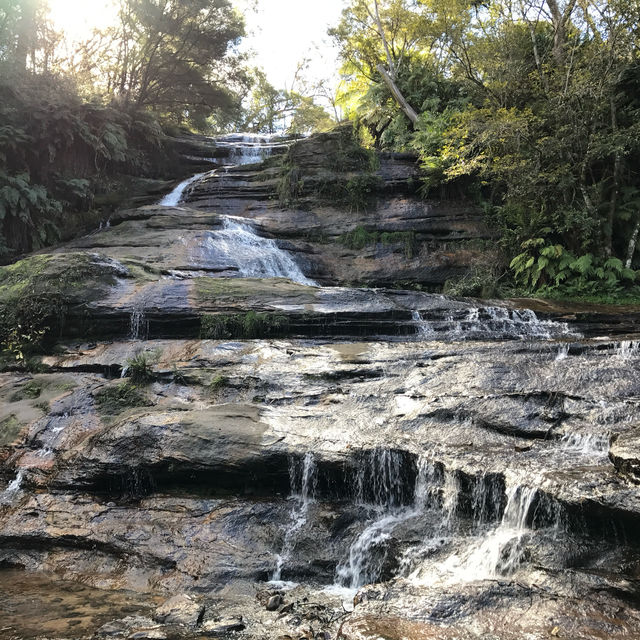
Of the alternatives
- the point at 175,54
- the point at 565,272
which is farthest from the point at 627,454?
the point at 175,54

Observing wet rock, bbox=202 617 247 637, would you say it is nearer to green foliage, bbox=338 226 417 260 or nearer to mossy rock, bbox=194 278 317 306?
mossy rock, bbox=194 278 317 306

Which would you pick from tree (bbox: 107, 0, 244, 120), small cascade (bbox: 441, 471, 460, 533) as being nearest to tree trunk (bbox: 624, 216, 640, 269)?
small cascade (bbox: 441, 471, 460, 533)

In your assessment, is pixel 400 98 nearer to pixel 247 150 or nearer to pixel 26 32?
pixel 247 150

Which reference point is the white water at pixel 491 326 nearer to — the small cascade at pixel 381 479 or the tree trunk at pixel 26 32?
the small cascade at pixel 381 479

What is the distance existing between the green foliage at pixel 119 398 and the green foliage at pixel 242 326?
83.3 inches

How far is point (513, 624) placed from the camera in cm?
389

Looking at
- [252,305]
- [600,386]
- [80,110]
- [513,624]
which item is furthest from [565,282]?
[80,110]

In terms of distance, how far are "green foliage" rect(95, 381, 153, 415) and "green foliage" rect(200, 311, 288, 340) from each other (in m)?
2.11

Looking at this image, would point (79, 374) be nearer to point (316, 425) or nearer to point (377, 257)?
point (316, 425)

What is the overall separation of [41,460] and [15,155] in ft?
41.2

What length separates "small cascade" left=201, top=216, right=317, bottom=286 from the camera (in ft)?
→ 44.1

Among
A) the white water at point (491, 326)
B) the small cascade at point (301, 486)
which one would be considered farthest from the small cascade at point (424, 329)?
the small cascade at point (301, 486)

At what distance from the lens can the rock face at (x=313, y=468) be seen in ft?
14.8

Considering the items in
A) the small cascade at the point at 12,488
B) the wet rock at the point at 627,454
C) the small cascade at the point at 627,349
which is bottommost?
the small cascade at the point at 12,488
